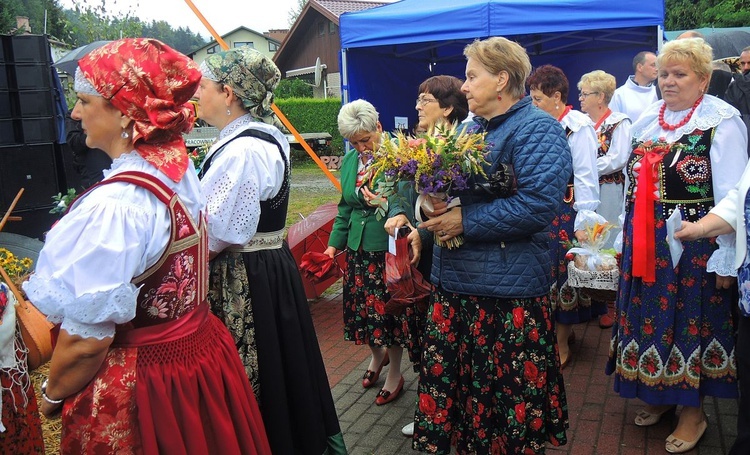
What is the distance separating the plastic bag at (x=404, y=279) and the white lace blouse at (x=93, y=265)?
1674 millimetres

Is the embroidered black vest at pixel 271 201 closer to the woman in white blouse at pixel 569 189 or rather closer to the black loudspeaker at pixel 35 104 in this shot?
the woman in white blouse at pixel 569 189

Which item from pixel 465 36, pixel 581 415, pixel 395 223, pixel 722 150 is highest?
pixel 465 36

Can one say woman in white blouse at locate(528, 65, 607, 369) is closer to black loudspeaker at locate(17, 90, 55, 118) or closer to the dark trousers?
the dark trousers

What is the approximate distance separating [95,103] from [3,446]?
1.34 m

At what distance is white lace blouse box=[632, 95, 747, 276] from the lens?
3105mm

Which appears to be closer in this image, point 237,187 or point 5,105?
point 237,187

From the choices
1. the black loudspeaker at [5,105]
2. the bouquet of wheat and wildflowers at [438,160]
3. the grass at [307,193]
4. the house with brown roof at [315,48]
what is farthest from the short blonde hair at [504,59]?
the house with brown roof at [315,48]

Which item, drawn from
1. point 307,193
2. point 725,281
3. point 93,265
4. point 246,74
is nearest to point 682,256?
point 725,281

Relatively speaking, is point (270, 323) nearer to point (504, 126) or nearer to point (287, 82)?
point (504, 126)

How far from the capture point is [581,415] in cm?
396

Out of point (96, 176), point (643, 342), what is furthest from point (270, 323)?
point (96, 176)

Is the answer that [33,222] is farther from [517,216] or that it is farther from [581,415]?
[517,216]

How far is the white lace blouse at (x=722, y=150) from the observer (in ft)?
10.2

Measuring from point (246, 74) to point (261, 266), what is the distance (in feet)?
2.98
